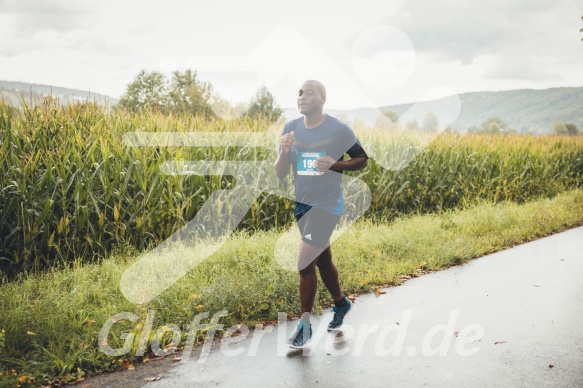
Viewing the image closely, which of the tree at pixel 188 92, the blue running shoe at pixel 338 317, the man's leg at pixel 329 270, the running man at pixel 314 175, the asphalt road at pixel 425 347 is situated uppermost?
the tree at pixel 188 92

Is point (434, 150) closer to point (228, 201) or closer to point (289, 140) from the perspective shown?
point (228, 201)

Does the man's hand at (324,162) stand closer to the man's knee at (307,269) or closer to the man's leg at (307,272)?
the man's leg at (307,272)

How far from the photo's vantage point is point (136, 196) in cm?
705

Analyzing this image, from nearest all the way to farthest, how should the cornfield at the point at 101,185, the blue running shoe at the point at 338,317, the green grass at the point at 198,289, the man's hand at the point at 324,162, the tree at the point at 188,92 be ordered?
the green grass at the point at 198,289
the man's hand at the point at 324,162
the blue running shoe at the point at 338,317
the cornfield at the point at 101,185
the tree at the point at 188,92

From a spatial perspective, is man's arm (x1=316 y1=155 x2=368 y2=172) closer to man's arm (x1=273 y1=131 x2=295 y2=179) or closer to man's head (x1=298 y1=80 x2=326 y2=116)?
man's arm (x1=273 y1=131 x2=295 y2=179)

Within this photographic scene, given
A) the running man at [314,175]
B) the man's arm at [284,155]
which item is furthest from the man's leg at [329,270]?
the man's arm at [284,155]

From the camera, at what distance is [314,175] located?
14.0ft

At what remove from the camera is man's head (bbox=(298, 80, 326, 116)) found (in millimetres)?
4230

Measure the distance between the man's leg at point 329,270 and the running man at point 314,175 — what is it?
103 mm

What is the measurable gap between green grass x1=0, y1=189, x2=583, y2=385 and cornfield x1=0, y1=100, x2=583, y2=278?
52cm

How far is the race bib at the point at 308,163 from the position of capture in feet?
14.0

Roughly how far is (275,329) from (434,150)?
912cm

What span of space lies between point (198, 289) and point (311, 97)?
8.09ft

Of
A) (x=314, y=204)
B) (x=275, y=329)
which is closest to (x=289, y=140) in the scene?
(x=314, y=204)
